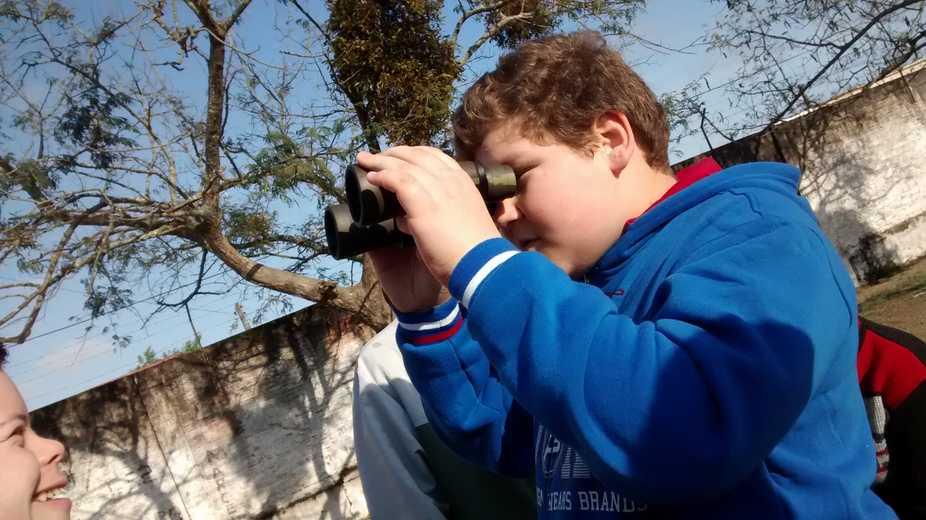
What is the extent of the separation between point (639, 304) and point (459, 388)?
55 cm

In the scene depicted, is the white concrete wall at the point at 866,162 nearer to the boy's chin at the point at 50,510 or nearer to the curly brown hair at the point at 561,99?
the curly brown hair at the point at 561,99

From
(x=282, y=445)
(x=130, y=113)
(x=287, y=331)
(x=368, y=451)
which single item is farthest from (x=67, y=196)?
(x=368, y=451)

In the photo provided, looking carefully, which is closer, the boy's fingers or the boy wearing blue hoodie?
the boy wearing blue hoodie

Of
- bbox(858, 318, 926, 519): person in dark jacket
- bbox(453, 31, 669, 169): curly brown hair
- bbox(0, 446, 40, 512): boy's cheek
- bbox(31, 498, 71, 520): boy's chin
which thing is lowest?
bbox(858, 318, 926, 519): person in dark jacket

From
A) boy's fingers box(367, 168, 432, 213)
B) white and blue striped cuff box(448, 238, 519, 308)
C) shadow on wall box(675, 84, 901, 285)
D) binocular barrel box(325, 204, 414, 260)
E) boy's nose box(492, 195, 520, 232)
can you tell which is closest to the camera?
white and blue striped cuff box(448, 238, 519, 308)

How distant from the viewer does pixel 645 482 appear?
917 mm

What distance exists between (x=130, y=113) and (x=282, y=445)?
2737mm

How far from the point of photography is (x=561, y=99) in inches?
53.1

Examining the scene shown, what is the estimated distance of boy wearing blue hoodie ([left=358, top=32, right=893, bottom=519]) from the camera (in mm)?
902

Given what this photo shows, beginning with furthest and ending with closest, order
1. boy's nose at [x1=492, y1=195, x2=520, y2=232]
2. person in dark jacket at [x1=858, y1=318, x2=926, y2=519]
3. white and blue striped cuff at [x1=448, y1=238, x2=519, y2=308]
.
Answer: person in dark jacket at [x1=858, y1=318, x2=926, y2=519], boy's nose at [x1=492, y1=195, x2=520, y2=232], white and blue striped cuff at [x1=448, y1=238, x2=519, y2=308]

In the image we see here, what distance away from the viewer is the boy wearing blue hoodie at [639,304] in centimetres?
90

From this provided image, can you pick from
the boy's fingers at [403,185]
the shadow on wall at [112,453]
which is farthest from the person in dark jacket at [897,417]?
the shadow on wall at [112,453]

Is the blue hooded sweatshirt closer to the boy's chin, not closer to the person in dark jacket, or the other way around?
the boy's chin

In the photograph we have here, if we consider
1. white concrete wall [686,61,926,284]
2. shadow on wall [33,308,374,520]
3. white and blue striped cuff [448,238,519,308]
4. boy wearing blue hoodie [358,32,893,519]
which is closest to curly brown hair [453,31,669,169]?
boy wearing blue hoodie [358,32,893,519]
